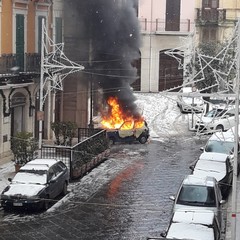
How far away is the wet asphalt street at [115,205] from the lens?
57.3ft

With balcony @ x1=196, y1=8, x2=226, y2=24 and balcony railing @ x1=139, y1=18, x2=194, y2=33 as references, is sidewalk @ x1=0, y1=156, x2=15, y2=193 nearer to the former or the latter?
balcony railing @ x1=139, y1=18, x2=194, y2=33

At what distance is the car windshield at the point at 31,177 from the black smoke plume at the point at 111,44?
42.9ft

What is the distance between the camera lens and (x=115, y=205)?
20.4m

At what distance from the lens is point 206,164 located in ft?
75.8

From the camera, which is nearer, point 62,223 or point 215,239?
point 215,239

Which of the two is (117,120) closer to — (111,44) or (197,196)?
(111,44)

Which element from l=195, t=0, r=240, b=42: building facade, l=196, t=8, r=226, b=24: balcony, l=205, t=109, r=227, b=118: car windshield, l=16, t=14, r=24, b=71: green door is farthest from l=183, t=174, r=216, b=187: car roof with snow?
l=196, t=8, r=226, b=24: balcony

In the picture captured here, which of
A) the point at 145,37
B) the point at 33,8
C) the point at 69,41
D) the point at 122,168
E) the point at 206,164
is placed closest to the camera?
the point at 206,164

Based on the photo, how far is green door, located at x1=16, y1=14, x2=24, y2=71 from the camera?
27766 millimetres

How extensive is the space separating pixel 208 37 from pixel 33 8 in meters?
23.4

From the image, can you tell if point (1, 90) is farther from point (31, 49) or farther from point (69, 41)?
point (69, 41)

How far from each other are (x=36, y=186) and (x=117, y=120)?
14.2m

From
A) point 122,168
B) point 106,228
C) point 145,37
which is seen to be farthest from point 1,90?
point 145,37

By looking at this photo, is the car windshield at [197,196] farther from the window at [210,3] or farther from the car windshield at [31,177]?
the window at [210,3]
